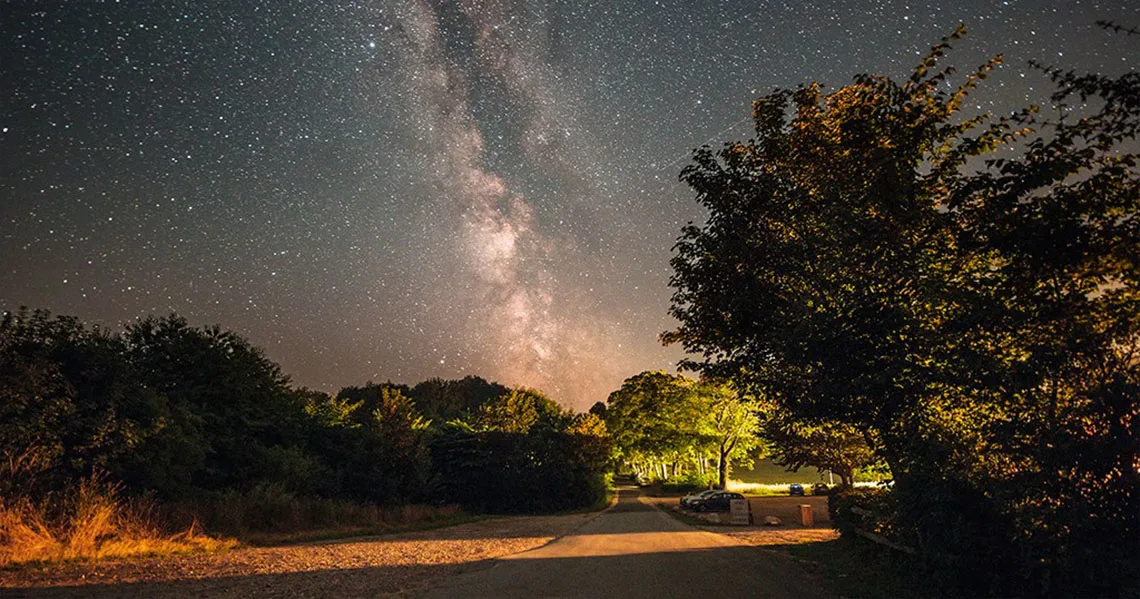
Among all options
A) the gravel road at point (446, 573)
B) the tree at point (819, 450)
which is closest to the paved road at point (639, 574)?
the gravel road at point (446, 573)

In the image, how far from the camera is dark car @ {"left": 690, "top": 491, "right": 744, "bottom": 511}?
37562 millimetres

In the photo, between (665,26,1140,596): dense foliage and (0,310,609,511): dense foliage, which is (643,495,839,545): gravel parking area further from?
(0,310,609,511): dense foliage

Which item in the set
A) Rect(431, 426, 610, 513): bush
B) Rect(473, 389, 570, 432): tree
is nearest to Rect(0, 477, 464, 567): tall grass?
Rect(431, 426, 610, 513): bush

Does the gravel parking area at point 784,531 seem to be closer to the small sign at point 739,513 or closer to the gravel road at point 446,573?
the small sign at point 739,513

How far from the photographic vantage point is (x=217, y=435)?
85.3ft

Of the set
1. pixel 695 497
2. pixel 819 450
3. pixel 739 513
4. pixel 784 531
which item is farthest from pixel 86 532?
pixel 695 497

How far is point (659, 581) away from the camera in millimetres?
11414

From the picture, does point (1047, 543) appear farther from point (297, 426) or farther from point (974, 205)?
point (297, 426)

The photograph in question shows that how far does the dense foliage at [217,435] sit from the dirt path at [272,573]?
17.3ft

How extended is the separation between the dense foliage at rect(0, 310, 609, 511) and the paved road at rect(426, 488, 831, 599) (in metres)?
12.4

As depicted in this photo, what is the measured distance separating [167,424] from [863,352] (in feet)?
72.5

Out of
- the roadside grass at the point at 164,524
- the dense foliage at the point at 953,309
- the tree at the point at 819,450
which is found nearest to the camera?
the dense foliage at the point at 953,309

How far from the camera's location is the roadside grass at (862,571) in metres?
10.1

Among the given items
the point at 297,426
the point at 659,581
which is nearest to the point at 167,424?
the point at 297,426
